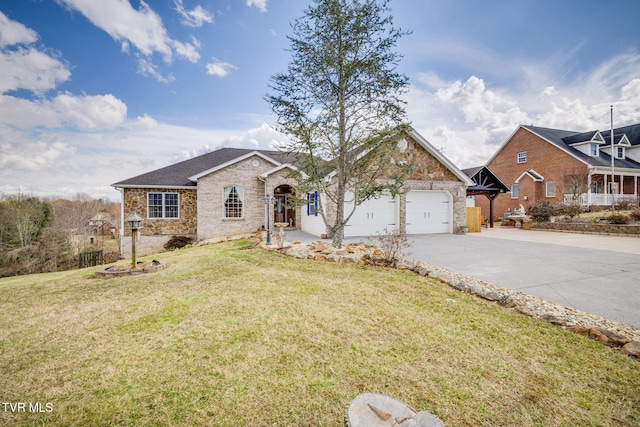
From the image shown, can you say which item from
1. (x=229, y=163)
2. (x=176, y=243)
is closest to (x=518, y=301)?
(x=229, y=163)

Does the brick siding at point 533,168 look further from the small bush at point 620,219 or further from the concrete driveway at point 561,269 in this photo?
the concrete driveway at point 561,269

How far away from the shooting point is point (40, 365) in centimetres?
302

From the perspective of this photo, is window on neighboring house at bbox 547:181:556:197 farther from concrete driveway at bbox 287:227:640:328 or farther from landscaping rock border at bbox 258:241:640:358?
landscaping rock border at bbox 258:241:640:358

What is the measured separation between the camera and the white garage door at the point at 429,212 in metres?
14.3

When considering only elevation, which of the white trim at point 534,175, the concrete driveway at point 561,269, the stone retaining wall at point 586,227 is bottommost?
the concrete driveway at point 561,269

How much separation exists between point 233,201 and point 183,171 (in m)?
4.24

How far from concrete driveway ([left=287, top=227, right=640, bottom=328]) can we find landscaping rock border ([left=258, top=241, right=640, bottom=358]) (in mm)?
281

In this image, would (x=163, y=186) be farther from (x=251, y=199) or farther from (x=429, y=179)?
(x=429, y=179)

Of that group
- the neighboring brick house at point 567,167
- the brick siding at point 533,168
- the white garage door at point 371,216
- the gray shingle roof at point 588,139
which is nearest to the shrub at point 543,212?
the brick siding at point 533,168

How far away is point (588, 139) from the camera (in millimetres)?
24484

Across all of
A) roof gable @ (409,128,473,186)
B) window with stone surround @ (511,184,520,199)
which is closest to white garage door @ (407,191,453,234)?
roof gable @ (409,128,473,186)

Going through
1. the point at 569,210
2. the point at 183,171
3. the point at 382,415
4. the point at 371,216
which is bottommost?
the point at 382,415

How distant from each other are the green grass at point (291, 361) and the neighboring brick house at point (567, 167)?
82.3 feet

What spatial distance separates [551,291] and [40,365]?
8308 mm
